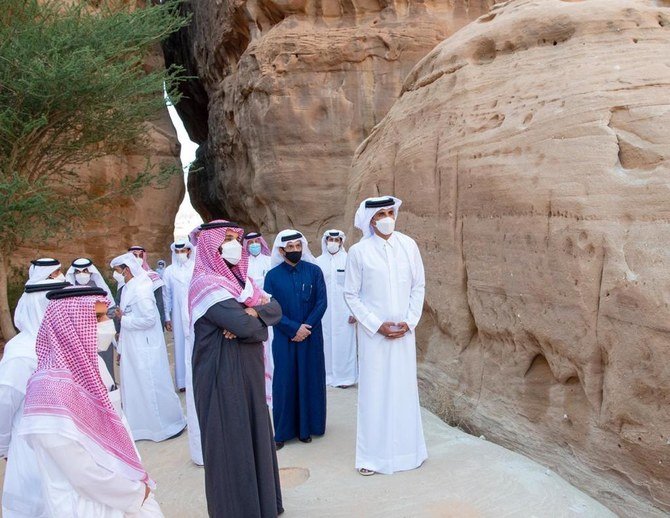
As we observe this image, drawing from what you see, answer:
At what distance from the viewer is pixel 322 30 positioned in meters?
11.0

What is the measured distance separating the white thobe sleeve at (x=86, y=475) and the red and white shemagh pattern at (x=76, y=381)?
Answer: 0.22 feet

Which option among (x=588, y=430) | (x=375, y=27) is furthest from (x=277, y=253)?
(x=375, y=27)

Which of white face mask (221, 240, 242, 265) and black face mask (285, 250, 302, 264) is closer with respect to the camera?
white face mask (221, 240, 242, 265)

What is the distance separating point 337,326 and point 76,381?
15.2 ft

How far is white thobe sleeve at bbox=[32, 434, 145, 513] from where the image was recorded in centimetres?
185

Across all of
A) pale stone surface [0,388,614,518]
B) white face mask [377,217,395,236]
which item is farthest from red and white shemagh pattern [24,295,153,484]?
white face mask [377,217,395,236]

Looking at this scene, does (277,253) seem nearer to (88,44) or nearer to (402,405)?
(402,405)

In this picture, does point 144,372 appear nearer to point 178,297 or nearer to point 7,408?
point 178,297

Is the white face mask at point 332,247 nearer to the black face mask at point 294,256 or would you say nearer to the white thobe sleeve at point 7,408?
the black face mask at point 294,256

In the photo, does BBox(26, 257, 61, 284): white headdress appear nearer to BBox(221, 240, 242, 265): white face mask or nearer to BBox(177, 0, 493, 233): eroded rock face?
BBox(221, 240, 242, 265): white face mask

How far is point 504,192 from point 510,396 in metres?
1.49

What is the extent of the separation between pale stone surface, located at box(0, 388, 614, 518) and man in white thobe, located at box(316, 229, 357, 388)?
1.85m

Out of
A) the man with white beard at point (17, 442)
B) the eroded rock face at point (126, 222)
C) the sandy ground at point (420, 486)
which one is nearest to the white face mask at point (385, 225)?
the sandy ground at point (420, 486)

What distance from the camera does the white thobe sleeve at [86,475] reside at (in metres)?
1.85
